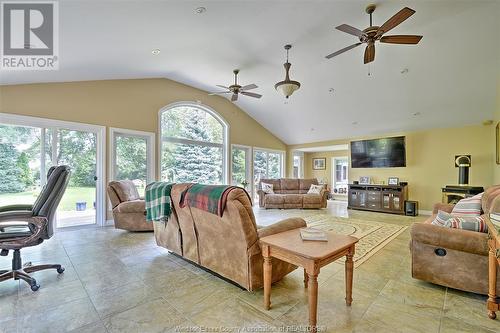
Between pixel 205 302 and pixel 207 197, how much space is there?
3.00ft

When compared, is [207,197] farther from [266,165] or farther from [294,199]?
[266,165]

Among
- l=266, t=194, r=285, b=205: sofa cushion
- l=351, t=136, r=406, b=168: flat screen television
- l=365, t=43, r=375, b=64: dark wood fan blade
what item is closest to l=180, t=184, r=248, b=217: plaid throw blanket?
l=365, t=43, r=375, b=64: dark wood fan blade

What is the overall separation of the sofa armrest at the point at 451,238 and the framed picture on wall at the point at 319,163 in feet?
27.1

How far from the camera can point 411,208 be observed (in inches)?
243

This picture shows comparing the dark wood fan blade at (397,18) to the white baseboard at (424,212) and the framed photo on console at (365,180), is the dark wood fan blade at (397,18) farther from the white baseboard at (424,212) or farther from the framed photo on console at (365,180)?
the white baseboard at (424,212)

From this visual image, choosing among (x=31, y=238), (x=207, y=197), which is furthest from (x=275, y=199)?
(x=31, y=238)

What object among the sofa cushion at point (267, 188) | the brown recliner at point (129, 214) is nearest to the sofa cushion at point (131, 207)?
the brown recliner at point (129, 214)

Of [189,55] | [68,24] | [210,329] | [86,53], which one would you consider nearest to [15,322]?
[210,329]

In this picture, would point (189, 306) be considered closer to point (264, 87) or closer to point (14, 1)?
point (14, 1)

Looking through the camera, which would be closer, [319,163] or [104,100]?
[104,100]

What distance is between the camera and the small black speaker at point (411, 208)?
242 inches

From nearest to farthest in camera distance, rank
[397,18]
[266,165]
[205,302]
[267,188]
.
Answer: [205,302] → [397,18] → [267,188] → [266,165]

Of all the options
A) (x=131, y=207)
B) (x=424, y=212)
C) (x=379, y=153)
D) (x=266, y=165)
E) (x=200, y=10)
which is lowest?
(x=424, y=212)

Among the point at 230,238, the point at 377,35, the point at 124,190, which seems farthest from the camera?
the point at 124,190
